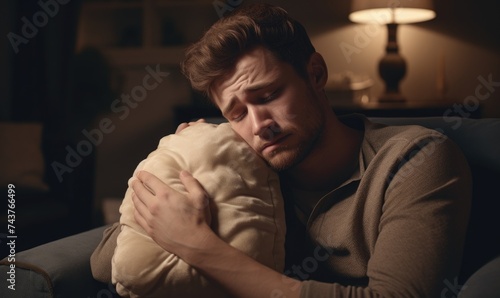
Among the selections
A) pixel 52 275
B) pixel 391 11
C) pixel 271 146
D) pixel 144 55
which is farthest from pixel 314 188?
pixel 144 55

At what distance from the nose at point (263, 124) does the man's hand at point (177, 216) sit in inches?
8.1

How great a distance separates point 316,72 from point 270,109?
21 centimetres

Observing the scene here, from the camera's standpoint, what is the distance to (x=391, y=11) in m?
2.95

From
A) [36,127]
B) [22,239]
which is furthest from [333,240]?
[36,127]

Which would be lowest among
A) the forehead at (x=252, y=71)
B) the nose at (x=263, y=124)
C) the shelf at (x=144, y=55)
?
the shelf at (x=144, y=55)

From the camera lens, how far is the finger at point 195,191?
109 cm

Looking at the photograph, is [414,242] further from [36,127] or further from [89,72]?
[89,72]

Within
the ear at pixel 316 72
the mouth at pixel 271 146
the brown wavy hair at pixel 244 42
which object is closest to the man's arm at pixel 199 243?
the mouth at pixel 271 146

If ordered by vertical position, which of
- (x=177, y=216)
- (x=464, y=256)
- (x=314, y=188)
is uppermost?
(x=177, y=216)

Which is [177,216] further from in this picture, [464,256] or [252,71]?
[464,256]

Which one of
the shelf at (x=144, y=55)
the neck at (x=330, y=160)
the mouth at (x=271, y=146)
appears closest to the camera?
the mouth at (x=271, y=146)

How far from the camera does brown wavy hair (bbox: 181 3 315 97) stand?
4.24 feet

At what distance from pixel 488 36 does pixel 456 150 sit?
93.2 inches

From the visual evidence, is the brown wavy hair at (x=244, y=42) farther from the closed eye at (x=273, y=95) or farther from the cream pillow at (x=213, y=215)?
the cream pillow at (x=213, y=215)
